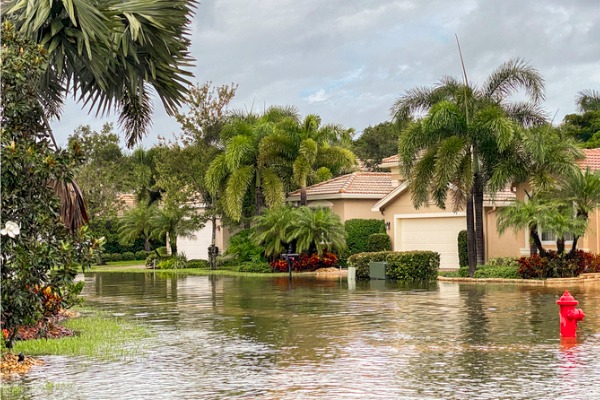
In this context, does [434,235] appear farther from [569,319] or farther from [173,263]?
[569,319]

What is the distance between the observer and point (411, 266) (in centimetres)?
3356

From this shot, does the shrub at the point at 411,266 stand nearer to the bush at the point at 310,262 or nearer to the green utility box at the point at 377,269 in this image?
the green utility box at the point at 377,269

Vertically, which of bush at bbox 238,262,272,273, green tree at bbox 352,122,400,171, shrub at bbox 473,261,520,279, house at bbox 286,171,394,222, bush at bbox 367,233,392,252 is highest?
green tree at bbox 352,122,400,171

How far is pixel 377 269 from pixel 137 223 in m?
22.6

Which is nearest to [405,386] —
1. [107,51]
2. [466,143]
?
[107,51]

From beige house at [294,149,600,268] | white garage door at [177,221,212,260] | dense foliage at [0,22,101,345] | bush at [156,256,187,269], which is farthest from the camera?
white garage door at [177,221,212,260]

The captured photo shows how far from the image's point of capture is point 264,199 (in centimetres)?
4259

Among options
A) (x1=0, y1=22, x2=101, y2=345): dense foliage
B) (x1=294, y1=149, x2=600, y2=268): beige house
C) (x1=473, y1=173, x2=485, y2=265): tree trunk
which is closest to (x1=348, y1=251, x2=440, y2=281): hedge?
(x1=473, y1=173, x2=485, y2=265): tree trunk

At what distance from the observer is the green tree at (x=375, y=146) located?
73.6 m

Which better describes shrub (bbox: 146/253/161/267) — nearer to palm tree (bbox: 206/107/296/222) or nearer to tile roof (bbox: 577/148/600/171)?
palm tree (bbox: 206/107/296/222)

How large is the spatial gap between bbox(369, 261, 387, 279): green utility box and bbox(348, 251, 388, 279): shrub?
423 mm

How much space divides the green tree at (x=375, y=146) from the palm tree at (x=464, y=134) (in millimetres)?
39472

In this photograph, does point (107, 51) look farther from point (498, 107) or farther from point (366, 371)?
point (498, 107)

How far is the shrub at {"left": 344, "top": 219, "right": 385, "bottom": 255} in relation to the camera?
41656 mm
